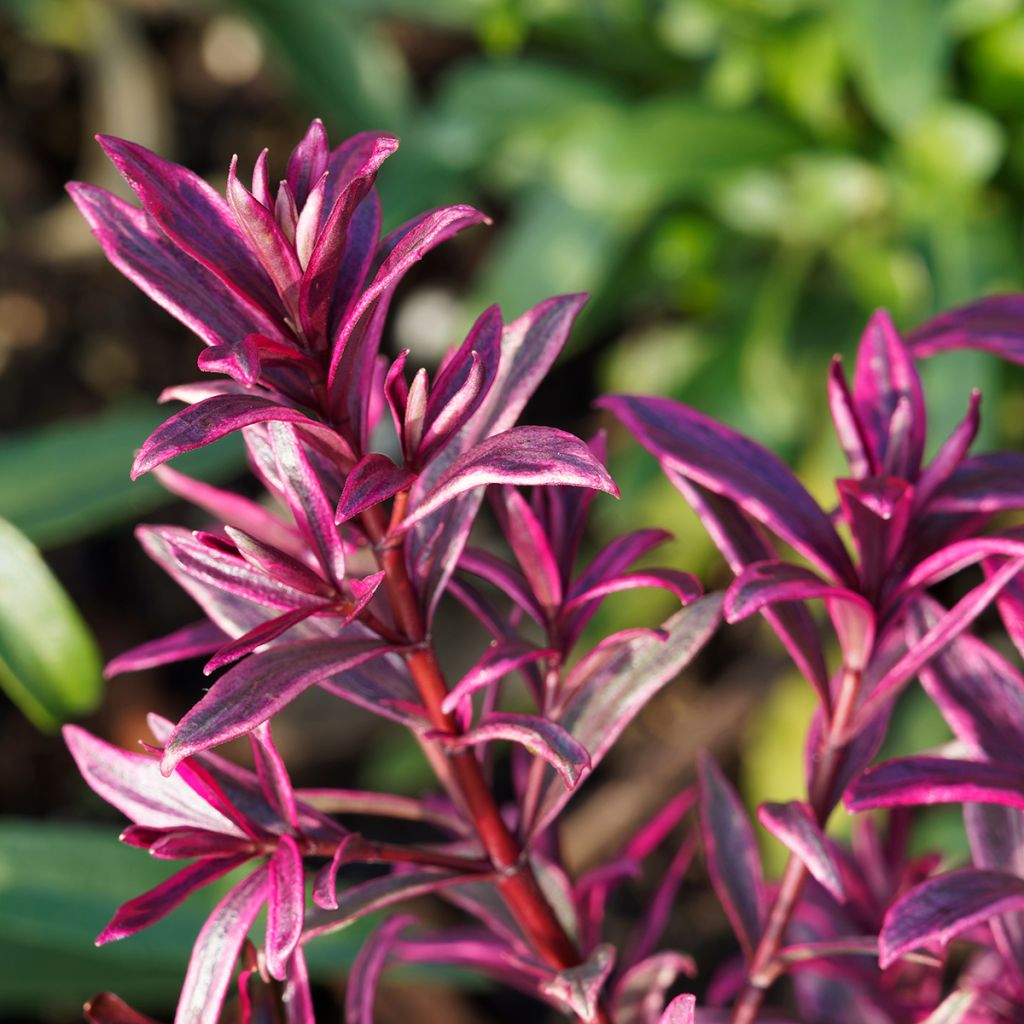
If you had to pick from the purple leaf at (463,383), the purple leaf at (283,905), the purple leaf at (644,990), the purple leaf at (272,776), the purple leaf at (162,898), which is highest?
the purple leaf at (463,383)

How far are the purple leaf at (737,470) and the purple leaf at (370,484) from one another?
12 centimetres

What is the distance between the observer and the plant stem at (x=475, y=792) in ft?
1.40

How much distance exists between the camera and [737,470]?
0.49 m

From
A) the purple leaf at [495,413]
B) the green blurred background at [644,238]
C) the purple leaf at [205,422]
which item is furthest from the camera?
the green blurred background at [644,238]

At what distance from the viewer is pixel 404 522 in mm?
393

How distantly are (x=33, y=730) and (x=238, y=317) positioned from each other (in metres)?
1.41

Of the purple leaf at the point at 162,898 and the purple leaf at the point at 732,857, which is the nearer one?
the purple leaf at the point at 162,898

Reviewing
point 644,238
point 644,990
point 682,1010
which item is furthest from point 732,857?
point 644,238

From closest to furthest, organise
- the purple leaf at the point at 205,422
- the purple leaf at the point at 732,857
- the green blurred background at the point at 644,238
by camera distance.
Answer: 1. the purple leaf at the point at 205,422
2. the purple leaf at the point at 732,857
3. the green blurred background at the point at 644,238

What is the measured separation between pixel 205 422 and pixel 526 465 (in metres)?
0.09

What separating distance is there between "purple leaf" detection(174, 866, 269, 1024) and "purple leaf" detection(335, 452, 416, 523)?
0.14 m

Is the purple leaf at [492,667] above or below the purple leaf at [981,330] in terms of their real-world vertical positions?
below

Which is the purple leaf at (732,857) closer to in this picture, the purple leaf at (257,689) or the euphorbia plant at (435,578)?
the euphorbia plant at (435,578)

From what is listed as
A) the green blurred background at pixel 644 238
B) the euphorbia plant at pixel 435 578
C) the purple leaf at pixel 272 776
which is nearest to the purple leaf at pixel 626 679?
the euphorbia plant at pixel 435 578
